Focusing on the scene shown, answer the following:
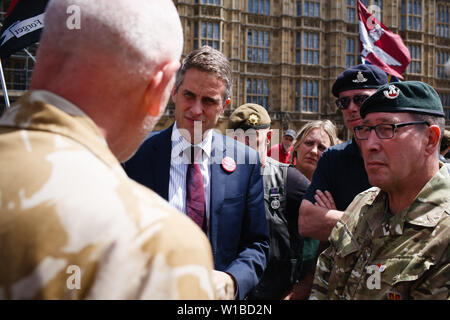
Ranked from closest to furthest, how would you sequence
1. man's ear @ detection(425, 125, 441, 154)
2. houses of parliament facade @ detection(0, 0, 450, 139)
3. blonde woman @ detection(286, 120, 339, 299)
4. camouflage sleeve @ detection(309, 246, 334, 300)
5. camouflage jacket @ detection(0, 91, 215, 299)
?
camouflage jacket @ detection(0, 91, 215, 299), man's ear @ detection(425, 125, 441, 154), camouflage sleeve @ detection(309, 246, 334, 300), blonde woman @ detection(286, 120, 339, 299), houses of parliament facade @ detection(0, 0, 450, 139)

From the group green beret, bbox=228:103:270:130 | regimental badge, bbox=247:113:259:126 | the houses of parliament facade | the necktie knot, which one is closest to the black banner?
green beret, bbox=228:103:270:130

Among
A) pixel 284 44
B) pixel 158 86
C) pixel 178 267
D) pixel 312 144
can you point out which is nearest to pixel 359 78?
pixel 312 144

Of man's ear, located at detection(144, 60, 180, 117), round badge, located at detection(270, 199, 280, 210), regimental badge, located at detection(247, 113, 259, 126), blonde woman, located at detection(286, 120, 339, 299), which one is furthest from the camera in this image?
blonde woman, located at detection(286, 120, 339, 299)

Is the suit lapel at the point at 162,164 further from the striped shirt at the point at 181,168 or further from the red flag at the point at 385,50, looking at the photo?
the red flag at the point at 385,50

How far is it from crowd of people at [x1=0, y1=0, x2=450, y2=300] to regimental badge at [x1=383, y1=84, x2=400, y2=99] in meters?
0.01

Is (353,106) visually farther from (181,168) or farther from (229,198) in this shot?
(181,168)

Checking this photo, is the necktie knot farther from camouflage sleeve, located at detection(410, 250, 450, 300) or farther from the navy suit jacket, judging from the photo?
camouflage sleeve, located at detection(410, 250, 450, 300)

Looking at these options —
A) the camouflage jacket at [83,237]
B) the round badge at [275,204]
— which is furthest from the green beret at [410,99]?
the camouflage jacket at [83,237]

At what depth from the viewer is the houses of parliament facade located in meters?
22.8

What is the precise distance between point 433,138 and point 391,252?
0.57 meters

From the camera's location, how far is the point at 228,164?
2.17 m

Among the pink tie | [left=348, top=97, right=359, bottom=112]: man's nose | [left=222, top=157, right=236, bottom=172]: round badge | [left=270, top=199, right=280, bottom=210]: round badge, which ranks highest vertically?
[left=348, top=97, right=359, bottom=112]: man's nose

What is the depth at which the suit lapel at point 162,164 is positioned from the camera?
208 cm

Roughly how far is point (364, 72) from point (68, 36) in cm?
239
